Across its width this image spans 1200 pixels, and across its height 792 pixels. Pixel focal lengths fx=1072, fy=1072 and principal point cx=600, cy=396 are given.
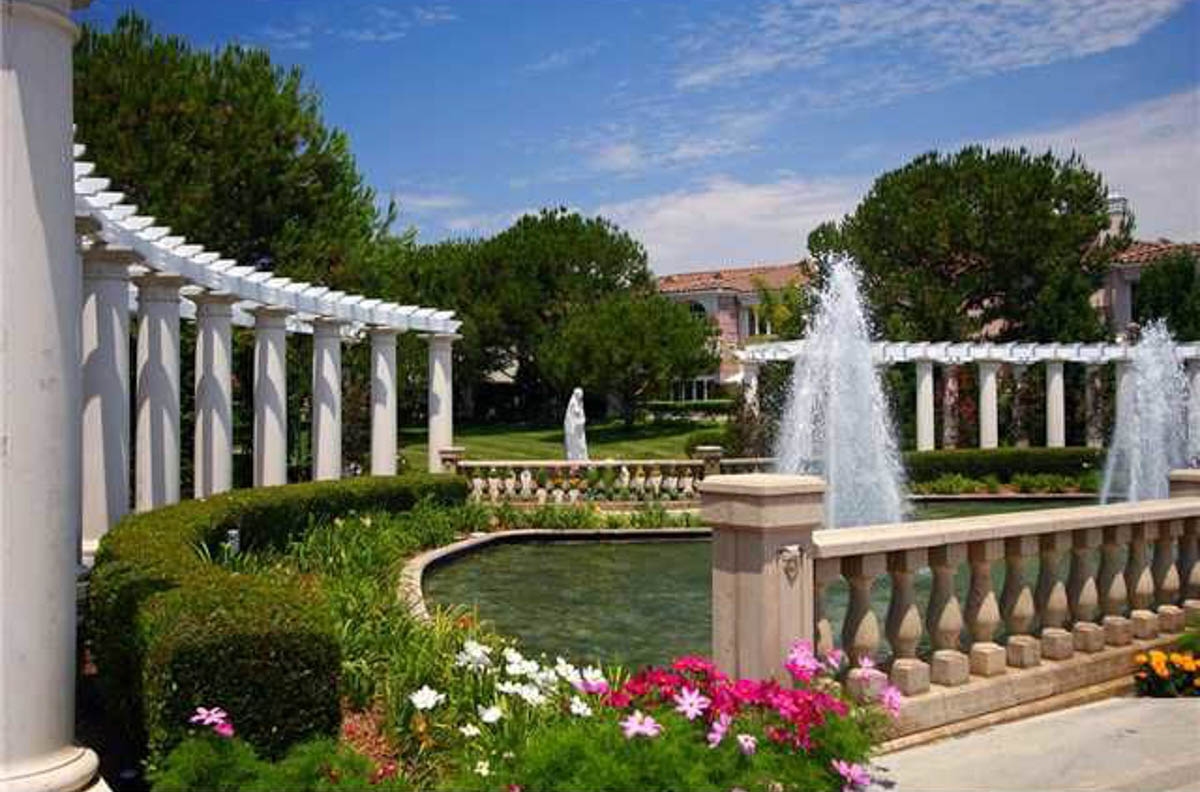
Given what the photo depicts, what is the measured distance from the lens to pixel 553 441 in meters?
49.8

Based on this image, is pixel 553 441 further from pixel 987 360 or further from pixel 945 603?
pixel 945 603

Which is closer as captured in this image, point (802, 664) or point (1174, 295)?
point (802, 664)

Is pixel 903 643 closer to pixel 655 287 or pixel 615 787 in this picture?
pixel 615 787

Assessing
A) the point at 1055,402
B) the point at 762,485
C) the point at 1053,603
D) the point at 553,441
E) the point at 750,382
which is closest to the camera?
the point at 762,485

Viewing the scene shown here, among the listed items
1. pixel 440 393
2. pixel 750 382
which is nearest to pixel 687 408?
pixel 750 382

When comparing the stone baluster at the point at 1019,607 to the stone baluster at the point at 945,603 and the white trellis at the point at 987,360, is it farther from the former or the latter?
the white trellis at the point at 987,360

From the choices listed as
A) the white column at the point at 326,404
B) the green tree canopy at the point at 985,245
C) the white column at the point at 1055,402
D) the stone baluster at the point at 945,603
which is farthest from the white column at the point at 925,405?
the stone baluster at the point at 945,603

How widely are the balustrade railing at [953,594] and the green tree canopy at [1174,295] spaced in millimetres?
44849

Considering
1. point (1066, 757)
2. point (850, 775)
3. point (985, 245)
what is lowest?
point (1066, 757)

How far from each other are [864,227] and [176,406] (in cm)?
3483

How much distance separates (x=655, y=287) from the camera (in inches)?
2222

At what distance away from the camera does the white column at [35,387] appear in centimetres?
473

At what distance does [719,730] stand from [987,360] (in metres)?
30.8

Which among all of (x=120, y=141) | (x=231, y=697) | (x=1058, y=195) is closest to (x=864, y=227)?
(x=1058, y=195)
